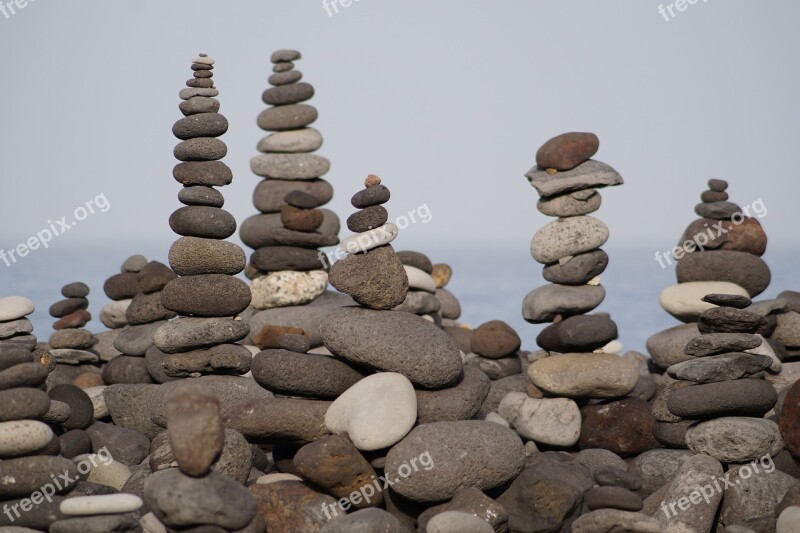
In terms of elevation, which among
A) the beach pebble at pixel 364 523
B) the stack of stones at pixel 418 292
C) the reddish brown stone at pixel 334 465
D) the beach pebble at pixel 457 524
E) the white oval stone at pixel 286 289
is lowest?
the beach pebble at pixel 457 524

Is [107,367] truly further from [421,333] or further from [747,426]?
[747,426]

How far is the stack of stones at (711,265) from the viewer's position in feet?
39.2

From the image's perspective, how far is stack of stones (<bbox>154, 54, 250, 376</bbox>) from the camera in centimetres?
1007

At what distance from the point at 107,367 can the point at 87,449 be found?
205cm

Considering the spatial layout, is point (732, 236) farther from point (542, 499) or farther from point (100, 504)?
point (100, 504)

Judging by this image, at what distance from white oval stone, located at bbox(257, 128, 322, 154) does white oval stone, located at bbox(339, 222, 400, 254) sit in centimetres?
555

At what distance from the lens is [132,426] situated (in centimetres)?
1111

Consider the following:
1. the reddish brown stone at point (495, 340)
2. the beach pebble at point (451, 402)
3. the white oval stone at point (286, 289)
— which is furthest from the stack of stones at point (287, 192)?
the beach pebble at point (451, 402)

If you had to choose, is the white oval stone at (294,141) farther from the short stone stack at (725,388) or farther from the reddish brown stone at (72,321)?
the short stone stack at (725,388)

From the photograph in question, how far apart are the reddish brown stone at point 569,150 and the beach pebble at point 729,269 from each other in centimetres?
217

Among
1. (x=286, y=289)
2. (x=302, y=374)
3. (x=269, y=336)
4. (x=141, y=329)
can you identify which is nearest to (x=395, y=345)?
(x=302, y=374)

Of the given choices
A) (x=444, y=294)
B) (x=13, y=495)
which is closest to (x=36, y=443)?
(x=13, y=495)

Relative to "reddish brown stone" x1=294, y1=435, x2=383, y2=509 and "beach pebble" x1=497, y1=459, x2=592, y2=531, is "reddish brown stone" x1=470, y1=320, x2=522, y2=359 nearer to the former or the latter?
"beach pebble" x1=497, y1=459, x2=592, y2=531

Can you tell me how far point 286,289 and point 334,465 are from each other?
5561 mm
